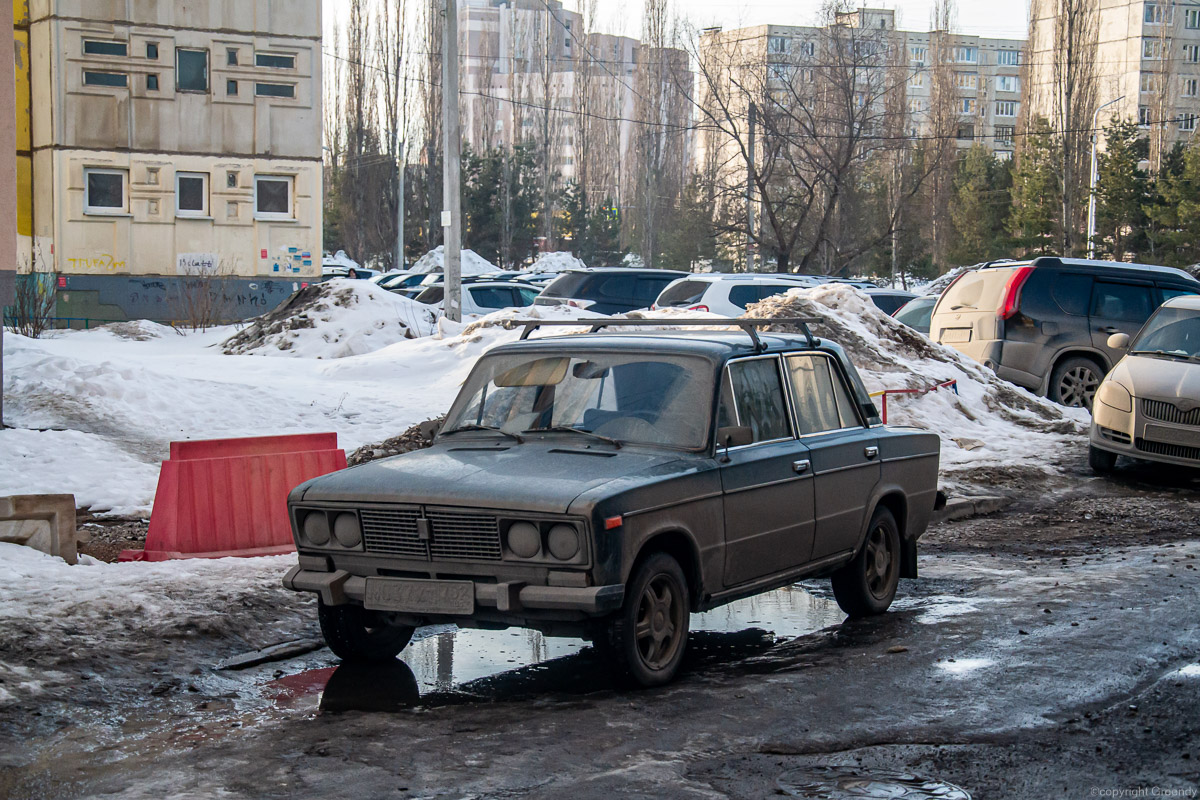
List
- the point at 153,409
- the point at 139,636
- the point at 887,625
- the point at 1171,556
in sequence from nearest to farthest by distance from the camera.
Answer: the point at 139,636 < the point at 887,625 < the point at 1171,556 < the point at 153,409

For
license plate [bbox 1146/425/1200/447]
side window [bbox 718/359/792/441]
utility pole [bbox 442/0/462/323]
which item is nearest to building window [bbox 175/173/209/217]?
utility pole [bbox 442/0/462/323]

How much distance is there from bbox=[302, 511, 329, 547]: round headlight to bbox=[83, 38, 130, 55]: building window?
1179 inches

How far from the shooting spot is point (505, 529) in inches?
207

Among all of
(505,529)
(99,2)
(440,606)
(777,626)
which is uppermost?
(99,2)

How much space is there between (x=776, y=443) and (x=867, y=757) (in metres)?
2.19

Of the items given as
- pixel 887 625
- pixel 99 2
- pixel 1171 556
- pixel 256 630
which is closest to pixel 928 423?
pixel 1171 556

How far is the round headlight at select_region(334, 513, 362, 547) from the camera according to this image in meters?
5.61

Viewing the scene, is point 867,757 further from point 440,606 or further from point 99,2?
point 99,2

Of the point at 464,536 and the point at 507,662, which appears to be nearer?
the point at 464,536

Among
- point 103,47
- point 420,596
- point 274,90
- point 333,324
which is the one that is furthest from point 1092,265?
point 103,47

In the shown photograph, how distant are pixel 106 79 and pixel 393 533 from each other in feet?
98.9

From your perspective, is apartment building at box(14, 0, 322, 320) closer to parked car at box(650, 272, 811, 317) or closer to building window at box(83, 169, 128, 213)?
building window at box(83, 169, 128, 213)

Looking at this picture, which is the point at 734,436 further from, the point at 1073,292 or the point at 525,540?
the point at 1073,292

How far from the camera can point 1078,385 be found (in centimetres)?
1645
